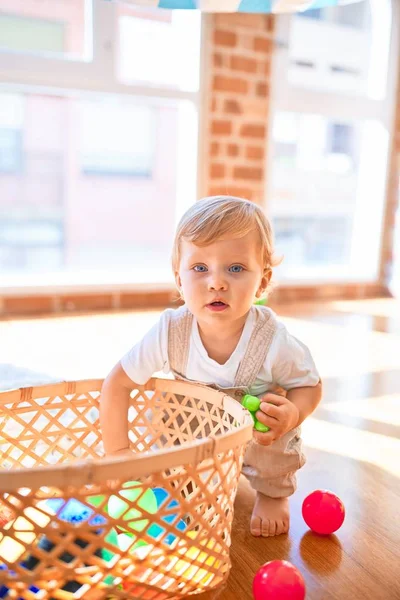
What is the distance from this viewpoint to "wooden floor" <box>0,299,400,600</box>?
0.75 metres

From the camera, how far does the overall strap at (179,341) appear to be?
93 cm

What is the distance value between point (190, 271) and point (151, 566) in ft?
1.35

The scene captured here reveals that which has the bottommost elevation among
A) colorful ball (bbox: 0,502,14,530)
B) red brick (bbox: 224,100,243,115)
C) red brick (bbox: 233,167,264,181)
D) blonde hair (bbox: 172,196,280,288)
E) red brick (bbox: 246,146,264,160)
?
colorful ball (bbox: 0,502,14,530)

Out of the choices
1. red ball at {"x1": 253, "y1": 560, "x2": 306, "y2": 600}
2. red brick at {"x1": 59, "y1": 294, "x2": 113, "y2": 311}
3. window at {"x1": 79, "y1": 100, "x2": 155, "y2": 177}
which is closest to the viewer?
red ball at {"x1": 253, "y1": 560, "x2": 306, "y2": 600}

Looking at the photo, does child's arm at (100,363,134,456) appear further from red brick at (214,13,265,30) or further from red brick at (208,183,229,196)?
red brick at (214,13,265,30)

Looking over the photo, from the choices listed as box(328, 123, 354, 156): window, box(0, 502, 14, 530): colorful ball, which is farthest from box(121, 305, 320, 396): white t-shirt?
box(328, 123, 354, 156): window

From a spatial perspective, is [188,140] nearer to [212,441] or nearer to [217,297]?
[217,297]

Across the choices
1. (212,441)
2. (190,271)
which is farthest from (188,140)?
(212,441)

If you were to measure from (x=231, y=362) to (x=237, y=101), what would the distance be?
1789 mm

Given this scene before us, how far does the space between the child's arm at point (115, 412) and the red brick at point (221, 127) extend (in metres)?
1.71

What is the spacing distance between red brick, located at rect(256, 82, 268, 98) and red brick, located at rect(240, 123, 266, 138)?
13 cm

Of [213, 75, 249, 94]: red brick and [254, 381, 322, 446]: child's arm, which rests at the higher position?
[213, 75, 249, 94]: red brick

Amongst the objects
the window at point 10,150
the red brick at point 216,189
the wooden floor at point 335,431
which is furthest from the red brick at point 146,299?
the window at point 10,150

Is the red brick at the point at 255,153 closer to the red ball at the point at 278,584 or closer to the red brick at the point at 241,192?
the red brick at the point at 241,192
